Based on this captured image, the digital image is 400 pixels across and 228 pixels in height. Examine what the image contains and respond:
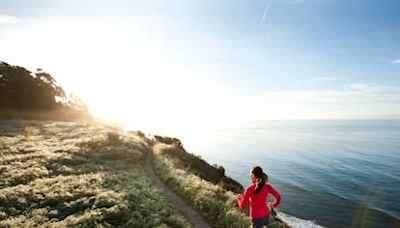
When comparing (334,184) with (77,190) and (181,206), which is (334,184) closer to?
(181,206)

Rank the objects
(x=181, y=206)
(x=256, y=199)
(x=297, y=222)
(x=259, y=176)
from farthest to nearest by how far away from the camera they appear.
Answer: (x=297, y=222)
(x=181, y=206)
(x=256, y=199)
(x=259, y=176)

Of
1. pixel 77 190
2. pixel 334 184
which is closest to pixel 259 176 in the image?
pixel 77 190

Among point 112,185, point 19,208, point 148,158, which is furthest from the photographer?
point 148,158

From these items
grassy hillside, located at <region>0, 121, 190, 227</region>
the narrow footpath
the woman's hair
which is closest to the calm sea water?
the narrow footpath

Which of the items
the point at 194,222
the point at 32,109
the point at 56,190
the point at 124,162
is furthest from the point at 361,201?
the point at 32,109

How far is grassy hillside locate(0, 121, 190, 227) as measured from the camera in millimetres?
15094

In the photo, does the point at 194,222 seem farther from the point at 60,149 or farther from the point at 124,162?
the point at 60,149

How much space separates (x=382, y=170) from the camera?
68.6m

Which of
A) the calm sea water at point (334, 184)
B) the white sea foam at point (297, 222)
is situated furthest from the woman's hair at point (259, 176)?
the calm sea water at point (334, 184)

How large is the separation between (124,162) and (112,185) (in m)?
9.10

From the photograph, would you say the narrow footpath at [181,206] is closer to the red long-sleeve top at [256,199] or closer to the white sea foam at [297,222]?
the red long-sleeve top at [256,199]

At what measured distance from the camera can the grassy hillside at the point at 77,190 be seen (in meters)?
15.1

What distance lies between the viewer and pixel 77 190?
63.0 ft

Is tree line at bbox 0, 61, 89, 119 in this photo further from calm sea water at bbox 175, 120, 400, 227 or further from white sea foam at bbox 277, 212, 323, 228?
white sea foam at bbox 277, 212, 323, 228
